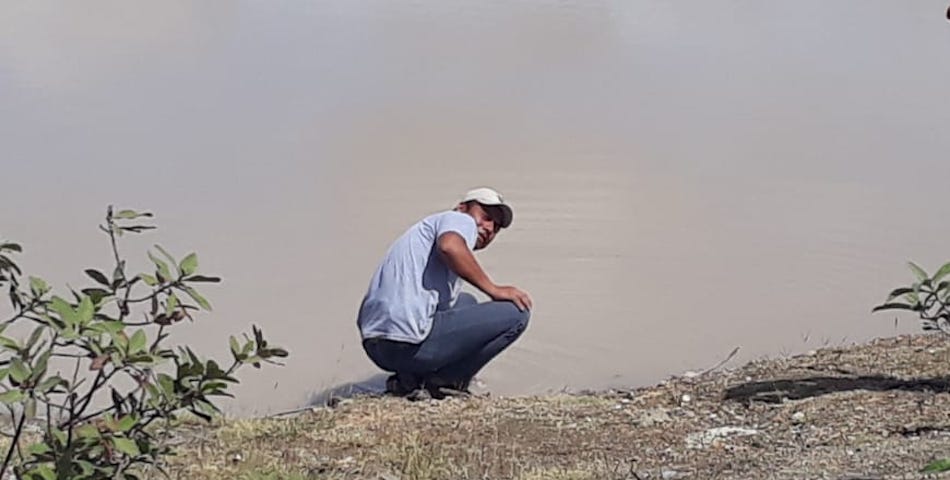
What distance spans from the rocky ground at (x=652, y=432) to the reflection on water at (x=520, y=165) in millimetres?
1107

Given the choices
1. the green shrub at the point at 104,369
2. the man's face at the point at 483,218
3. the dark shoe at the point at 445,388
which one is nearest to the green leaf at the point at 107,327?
the green shrub at the point at 104,369

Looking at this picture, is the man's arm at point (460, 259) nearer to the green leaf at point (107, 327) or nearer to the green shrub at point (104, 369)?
the green shrub at point (104, 369)

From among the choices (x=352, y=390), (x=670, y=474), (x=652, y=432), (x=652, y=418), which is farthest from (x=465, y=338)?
(x=670, y=474)

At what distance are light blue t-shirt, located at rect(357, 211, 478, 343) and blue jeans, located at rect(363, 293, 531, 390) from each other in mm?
46

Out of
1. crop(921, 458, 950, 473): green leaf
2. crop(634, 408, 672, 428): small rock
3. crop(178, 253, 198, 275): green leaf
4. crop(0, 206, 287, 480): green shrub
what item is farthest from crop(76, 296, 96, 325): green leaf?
crop(634, 408, 672, 428): small rock

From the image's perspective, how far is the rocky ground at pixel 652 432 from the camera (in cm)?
424

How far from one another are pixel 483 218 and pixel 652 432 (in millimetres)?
1591

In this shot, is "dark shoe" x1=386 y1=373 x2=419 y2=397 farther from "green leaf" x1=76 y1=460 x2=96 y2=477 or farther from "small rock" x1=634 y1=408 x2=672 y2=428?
"green leaf" x1=76 y1=460 x2=96 y2=477

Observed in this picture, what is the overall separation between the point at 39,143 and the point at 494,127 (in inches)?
136

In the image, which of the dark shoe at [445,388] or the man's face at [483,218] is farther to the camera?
the man's face at [483,218]

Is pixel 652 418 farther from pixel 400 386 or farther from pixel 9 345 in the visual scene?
pixel 9 345

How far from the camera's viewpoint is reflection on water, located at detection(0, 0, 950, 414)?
7.56m

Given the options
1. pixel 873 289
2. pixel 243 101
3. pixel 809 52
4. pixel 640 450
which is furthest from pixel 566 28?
pixel 640 450

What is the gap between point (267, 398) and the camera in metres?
6.57
